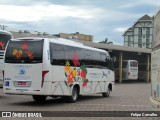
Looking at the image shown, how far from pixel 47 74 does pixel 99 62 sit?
21.6ft

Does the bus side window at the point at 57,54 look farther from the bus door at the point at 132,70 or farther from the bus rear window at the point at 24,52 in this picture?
the bus door at the point at 132,70

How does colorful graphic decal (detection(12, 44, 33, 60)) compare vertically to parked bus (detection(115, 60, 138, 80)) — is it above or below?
above

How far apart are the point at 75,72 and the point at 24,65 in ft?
10.1

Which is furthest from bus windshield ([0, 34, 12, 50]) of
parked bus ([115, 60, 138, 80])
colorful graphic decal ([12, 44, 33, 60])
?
parked bus ([115, 60, 138, 80])

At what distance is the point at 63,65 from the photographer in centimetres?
1816

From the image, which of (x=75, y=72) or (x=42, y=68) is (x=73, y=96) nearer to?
(x=75, y=72)

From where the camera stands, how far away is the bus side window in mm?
17339

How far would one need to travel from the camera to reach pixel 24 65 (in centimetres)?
1712

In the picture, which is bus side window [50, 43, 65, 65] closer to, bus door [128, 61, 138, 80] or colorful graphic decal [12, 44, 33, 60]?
colorful graphic decal [12, 44, 33, 60]

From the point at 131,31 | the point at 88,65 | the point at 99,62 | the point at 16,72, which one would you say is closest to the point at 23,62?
the point at 16,72

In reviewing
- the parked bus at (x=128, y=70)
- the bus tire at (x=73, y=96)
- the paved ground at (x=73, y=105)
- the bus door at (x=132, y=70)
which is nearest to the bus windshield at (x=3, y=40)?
the paved ground at (x=73, y=105)

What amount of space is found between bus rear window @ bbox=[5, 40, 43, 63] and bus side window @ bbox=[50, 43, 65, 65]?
1.84 ft

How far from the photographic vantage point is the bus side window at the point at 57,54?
17.3 metres

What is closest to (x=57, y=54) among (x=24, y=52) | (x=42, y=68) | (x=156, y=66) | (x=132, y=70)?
(x=42, y=68)
